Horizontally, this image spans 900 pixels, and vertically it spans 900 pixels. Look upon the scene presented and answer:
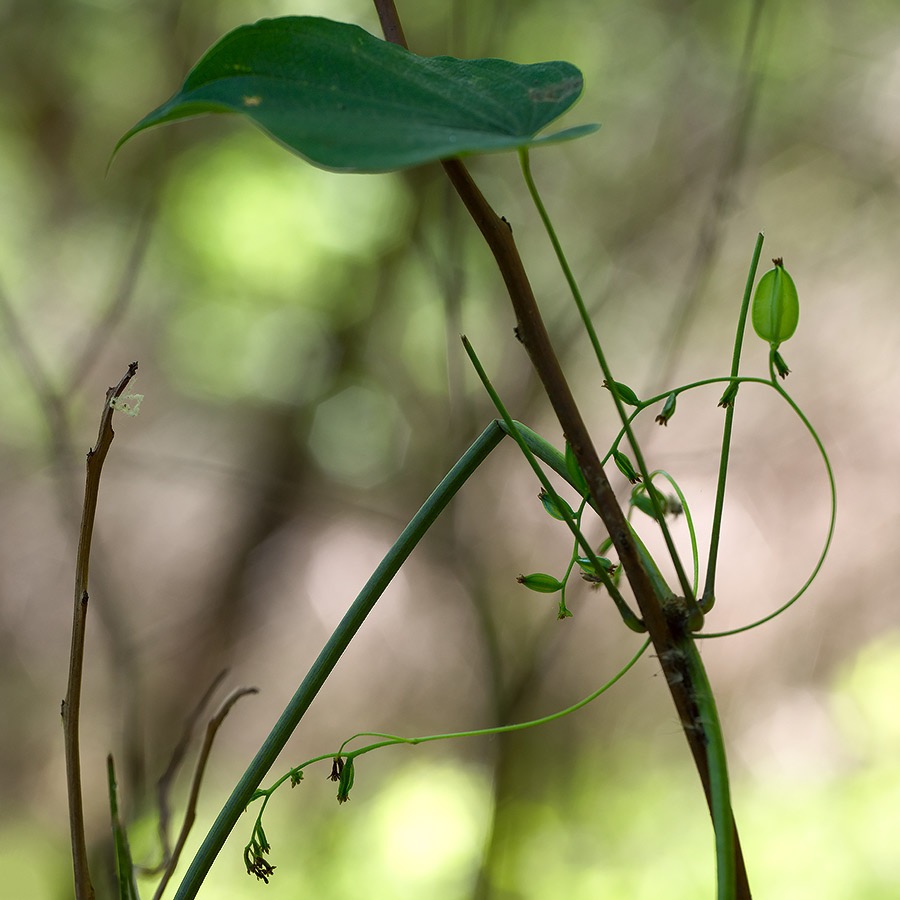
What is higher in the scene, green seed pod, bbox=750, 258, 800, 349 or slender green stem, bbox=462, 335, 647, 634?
green seed pod, bbox=750, 258, 800, 349

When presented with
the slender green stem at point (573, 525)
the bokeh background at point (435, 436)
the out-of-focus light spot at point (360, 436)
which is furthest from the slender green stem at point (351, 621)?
the out-of-focus light spot at point (360, 436)

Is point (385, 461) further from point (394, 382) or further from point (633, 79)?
point (633, 79)

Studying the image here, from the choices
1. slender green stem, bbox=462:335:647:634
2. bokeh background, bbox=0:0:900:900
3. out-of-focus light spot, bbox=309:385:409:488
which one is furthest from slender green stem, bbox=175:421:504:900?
out-of-focus light spot, bbox=309:385:409:488

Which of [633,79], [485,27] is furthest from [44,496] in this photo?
[633,79]

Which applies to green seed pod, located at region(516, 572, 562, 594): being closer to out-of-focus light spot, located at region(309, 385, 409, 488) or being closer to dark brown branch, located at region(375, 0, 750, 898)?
dark brown branch, located at region(375, 0, 750, 898)

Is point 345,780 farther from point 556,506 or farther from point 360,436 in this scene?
point 360,436
